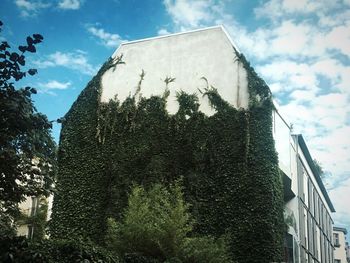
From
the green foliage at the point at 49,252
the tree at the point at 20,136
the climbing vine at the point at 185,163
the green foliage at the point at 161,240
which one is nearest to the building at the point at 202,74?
the climbing vine at the point at 185,163

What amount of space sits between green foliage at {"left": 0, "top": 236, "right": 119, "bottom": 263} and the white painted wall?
1063 centimetres

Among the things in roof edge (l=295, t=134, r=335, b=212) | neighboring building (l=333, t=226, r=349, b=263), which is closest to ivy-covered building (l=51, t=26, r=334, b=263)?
roof edge (l=295, t=134, r=335, b=212)

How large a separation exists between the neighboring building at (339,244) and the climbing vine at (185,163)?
55081 mm

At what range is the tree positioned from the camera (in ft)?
20.3

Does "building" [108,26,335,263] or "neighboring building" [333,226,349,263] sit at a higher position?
"building" [108,26,335,263]

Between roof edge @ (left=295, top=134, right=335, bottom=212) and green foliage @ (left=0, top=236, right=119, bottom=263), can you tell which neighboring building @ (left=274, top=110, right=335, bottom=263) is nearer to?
roof edge @ (left=295, top=134, right=335, bottom=212)

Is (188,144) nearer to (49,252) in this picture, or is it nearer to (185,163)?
(185,163)

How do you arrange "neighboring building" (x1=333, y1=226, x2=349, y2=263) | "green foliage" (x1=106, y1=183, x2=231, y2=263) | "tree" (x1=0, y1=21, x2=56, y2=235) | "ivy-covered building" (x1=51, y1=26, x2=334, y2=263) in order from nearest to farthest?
1. "tree" (x1=0, y1=21, x2=56, y2=235)
2. "green foliage" (x1=106, y1=183, x2=231, y2=263)
3. "ivy-covered building" (x1=51, y1=26, x2=334, y2=263)
4. "neighboring building" (x1=333, y1=226, x2=349, y2=263)

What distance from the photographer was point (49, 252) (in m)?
9.45

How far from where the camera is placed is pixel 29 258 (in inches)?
344

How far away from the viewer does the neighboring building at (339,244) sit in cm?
6631

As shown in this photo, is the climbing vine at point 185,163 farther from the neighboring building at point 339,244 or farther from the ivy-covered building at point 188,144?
the neighboring building at point 339,244

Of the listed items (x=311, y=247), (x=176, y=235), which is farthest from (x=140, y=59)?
(x=311, y=247)

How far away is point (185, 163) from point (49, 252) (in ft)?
32.6
